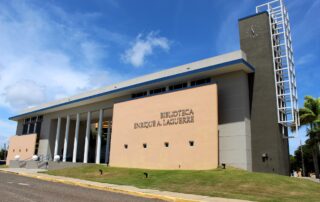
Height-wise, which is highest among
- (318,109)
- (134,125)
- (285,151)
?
(318,109)

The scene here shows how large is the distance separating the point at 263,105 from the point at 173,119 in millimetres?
9052

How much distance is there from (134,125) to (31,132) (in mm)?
33070

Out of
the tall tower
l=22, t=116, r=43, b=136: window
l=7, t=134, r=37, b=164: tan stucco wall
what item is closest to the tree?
the tall tower

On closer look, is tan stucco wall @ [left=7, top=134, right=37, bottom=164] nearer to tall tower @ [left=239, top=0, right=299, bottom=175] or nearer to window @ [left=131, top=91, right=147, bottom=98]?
window @ [left=131, top=91, right=147, bottom=98]

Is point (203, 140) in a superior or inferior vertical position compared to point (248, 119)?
inferior

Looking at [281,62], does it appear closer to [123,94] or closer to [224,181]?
[224,181]

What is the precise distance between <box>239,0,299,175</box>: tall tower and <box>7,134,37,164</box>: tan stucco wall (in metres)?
43.4

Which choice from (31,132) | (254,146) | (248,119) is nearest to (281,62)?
(248,119)

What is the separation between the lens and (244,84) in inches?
1183

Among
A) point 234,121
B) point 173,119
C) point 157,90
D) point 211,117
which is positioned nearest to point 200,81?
point 173,119

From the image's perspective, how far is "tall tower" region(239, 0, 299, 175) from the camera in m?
29.0

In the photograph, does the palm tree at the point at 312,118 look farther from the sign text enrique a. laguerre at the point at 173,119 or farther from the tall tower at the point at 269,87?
the sign text enrique a. laguerre at the point at 173,119

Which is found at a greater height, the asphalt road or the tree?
the tree

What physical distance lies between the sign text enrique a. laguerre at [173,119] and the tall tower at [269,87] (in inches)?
242
